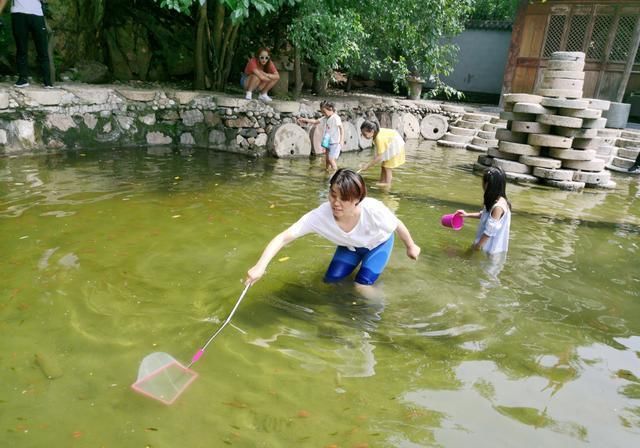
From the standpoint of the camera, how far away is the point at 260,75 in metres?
9.89

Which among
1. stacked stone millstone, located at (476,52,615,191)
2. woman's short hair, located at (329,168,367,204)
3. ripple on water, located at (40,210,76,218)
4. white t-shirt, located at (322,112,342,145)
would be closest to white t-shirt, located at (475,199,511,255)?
woman's short hair, located at (329,168,367,204)

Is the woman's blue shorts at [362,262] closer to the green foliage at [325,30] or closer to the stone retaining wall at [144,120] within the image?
the stone retaining wall at [144,120]

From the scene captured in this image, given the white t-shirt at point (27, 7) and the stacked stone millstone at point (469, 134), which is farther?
the stacked stone millstone at point (469, 134)

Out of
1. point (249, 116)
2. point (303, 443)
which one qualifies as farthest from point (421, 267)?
point (249, 116)

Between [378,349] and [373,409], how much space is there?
0.61 metres

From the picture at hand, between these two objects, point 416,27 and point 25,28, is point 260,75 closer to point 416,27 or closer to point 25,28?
point 25,28

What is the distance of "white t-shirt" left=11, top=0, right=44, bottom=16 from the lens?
7.66 m

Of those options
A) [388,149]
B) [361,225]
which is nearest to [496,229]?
[361,225]

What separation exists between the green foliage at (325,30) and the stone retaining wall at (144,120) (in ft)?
3.80

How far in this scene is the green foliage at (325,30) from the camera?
29.2ft

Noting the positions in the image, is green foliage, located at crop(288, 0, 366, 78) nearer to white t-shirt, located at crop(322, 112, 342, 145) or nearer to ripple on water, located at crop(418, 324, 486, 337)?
white t-shirt, located at crop(322, 112, 342, 145)

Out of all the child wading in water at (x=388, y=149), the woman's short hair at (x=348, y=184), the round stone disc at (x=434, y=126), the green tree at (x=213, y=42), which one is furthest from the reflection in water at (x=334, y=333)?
the round stone disc at (x=434, y=126)

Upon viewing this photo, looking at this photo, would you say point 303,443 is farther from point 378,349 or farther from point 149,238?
point 149,238

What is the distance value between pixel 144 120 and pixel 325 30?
3.77 meters
